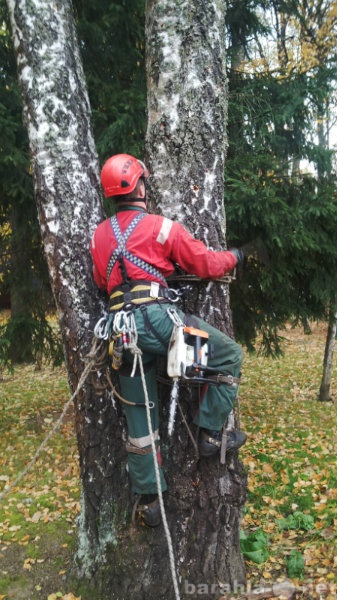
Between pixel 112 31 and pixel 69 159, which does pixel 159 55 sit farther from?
pixel 112 31

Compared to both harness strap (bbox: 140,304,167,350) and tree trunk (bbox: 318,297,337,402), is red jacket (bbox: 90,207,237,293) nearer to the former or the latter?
harness strap (bbox: 140,304,167,350)

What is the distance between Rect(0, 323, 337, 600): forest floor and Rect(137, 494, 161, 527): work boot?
629 millimetres

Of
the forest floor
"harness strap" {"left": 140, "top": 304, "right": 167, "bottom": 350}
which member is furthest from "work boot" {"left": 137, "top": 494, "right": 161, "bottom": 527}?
"harness strap" {"left": 140, "top": 304, "right": 167, "bottom": 350}

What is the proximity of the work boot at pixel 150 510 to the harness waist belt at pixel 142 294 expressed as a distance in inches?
54.6

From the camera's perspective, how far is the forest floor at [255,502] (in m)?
3.88

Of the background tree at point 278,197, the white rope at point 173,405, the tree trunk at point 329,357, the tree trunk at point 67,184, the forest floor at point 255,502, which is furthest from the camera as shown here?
the tree trunk at point 329,357

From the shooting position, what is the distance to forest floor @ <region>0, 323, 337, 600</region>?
388 centimetres

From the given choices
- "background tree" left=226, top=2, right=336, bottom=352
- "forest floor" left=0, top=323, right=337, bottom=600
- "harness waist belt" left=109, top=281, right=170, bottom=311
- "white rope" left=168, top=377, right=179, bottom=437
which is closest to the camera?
"harness waist belt" left=109, top=281, right=170, bottom=311

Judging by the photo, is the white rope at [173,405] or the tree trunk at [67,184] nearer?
the white rope at [173,405]

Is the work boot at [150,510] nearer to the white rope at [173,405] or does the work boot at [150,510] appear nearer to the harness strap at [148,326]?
the white rope at [173,405]

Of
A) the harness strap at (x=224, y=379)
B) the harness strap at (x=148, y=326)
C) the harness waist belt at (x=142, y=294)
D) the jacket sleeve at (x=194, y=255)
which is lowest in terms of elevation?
the harness strap at (x=224, y=379)

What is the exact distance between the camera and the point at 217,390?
10.9 feet

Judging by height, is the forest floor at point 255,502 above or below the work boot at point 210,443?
below

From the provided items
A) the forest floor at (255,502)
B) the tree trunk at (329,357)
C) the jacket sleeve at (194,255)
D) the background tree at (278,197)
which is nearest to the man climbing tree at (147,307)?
the jacket sleeve at (194,255)
